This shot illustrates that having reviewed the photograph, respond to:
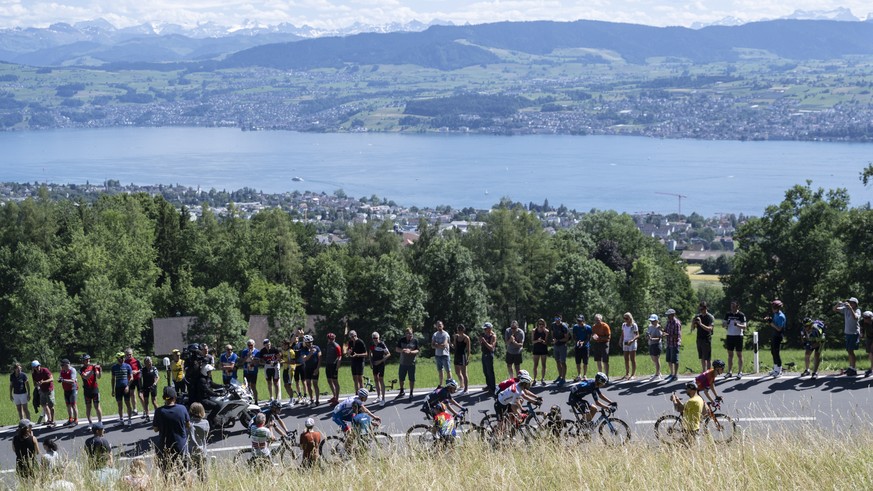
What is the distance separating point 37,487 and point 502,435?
5593mm

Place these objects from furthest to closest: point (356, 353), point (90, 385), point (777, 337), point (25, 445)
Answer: point (777, 337) < point (356, 353) < point (90, 385) < point (25, 445)

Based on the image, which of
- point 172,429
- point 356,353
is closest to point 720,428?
point 172,429

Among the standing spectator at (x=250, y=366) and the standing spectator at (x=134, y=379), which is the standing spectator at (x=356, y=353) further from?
the standing spectator at (x=134, y=379)

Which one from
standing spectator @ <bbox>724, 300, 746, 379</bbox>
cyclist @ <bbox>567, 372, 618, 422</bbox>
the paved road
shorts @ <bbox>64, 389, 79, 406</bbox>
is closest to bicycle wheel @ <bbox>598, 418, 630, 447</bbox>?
cyclist @ <bbox>567, 372, 618, 422</bbox>

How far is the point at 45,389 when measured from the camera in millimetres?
18172

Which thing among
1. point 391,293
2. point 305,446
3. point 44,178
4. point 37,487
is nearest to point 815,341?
point 305,446

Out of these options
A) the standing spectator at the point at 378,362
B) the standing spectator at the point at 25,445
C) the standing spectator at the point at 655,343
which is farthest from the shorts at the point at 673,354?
the standing spectator at the point at 25,445

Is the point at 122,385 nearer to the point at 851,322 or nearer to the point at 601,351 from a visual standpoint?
the point at 601,351

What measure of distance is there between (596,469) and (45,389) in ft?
40.0

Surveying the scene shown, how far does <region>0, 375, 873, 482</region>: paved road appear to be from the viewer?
15.6 meters

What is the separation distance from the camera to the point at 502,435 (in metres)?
12.5

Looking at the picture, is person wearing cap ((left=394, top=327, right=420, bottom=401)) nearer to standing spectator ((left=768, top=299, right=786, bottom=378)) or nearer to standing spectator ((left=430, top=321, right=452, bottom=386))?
standing spectator ((left=430, top=321, right=452, bottom=386))

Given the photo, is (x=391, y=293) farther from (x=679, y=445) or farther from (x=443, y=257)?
(x=679, y=445)

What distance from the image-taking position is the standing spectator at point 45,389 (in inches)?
715
